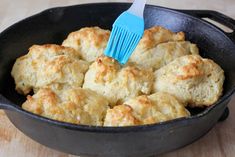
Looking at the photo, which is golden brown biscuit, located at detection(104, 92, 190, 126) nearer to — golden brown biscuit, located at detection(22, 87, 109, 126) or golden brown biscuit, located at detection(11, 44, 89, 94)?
golden brown biscuit, located at detection(22, 87, 109, 126)

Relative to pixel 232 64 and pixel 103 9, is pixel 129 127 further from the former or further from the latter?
pixel 103 9

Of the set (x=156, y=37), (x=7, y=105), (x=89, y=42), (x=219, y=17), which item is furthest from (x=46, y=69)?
(x=219, y=17)

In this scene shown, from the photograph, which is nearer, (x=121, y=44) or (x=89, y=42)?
(x=121, y=44)

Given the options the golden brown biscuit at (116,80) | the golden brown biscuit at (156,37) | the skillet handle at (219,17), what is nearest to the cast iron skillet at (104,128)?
the skillet handle at (219,17)

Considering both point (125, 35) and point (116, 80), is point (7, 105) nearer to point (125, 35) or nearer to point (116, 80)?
point (116, 80)

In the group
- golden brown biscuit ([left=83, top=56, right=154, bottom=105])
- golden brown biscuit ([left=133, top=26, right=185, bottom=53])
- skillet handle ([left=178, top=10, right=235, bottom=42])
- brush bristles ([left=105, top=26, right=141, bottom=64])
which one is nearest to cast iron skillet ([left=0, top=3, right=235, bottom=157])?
skillet handle ([left=178, top=10, right=235, bottom=42])

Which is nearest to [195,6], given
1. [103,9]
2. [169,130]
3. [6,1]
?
[103,9]

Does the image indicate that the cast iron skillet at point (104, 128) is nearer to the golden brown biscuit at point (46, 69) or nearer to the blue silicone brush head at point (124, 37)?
the golden brown biscuit at point (46, 69)
